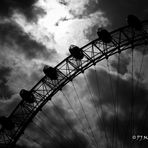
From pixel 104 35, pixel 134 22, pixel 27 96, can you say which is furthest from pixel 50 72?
pixel 134 22

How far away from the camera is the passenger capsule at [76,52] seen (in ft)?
50.3

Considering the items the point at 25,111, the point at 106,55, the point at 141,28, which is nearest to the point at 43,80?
the point at 25,111

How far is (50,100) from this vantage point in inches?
636

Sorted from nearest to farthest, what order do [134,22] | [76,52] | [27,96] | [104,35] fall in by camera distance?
[134,22]
[104,35]
[76,52]
[27,96]

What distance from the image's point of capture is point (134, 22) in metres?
13.7

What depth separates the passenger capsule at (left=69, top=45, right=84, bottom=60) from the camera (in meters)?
15.3

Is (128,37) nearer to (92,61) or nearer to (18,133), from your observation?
(92,61)

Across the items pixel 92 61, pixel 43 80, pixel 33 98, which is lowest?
pixel 33 98

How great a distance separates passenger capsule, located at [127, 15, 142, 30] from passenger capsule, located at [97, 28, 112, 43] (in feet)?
6.58

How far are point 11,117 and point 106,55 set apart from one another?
36.6 ft

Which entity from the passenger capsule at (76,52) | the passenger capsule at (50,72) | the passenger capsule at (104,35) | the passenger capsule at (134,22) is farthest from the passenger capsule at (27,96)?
the passenger capsule at (134,22)

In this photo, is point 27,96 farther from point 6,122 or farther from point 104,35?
point 104,35

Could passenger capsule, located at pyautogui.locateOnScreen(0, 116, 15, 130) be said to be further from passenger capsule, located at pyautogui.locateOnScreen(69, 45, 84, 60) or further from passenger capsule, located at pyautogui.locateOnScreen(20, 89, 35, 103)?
passenger capsule, located at pyautogui.locateOnScreen(69, 45, 84, 60)

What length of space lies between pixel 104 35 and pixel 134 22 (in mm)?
2617
